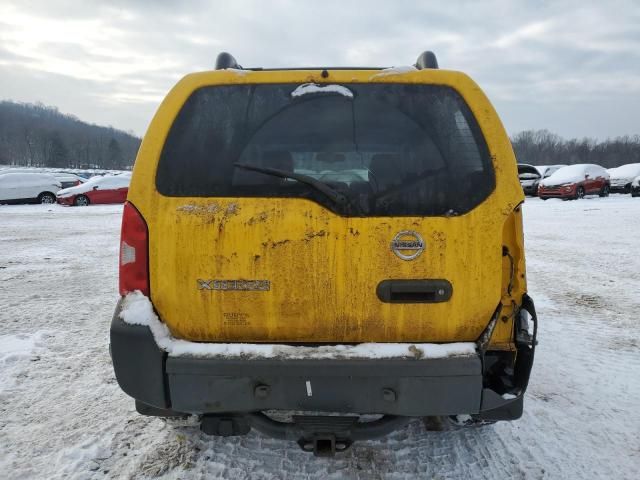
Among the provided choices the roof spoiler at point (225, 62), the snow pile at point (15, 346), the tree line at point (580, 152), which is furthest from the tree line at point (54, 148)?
the roof spoiler at point (225, 62)

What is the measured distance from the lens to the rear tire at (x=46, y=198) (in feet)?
73.0

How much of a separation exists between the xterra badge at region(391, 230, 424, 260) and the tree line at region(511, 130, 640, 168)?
83429 mm

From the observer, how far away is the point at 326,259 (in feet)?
6.39

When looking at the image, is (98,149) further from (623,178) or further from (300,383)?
(300,383)

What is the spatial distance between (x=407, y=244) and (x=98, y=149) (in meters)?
127

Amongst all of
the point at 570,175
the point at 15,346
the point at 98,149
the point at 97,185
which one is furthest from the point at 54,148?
the point at 15,346

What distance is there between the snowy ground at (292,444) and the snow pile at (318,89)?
199 cm

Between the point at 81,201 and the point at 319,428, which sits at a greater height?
the point at 319,428

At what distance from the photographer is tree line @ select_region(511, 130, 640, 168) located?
7539 cm

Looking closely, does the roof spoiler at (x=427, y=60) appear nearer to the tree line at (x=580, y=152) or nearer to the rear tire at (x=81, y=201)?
the rear tire at (x=81, y=201)

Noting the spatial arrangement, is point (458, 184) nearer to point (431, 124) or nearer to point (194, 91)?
point (431, 124)

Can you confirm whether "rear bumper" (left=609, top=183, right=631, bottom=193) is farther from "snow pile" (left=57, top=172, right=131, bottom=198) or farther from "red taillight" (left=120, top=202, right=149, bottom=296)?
"red taillight" (left=120, top=202, right=149, bottom=296)

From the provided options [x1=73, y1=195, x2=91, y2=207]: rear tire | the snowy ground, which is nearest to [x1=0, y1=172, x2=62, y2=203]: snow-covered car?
[x1=73, y1=195, x2=91, y2=207]: rear tire

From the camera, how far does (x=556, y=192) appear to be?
848 inches
